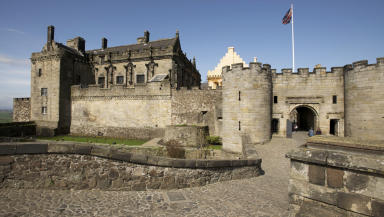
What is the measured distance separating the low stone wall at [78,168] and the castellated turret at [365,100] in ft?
50.7

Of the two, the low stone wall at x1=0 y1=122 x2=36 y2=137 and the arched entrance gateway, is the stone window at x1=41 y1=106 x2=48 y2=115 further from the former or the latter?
the arched entrance gateway

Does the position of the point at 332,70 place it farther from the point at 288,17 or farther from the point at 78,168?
the point at 78,168

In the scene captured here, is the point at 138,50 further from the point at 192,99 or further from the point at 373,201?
the point at 373,201

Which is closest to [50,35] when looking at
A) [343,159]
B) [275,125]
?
[275,125]

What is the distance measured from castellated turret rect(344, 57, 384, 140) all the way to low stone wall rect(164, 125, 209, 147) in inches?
489

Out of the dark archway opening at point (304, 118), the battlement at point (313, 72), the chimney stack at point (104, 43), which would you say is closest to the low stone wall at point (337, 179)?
the battlement at point (313, 72)

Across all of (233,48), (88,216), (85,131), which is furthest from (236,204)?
(233,48)

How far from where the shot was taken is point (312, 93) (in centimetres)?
1642

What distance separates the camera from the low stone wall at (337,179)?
8.23 ft

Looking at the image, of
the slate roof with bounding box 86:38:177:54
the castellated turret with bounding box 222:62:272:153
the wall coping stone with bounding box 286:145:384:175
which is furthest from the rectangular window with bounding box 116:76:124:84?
the wall coping stone with bounding box 286:145:384:175

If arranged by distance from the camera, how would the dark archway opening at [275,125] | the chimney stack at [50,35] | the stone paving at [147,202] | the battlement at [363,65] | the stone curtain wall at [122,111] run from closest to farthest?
the stone paving at [147,202], the battlement at [363,65], the dark archway opening at [275,125], the stone curtain wall at [122,111], the chimney stack at [50,35]

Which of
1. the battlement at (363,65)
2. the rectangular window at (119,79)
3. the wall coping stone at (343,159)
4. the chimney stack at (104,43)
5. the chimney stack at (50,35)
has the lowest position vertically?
the wall coping stone at (343,159)

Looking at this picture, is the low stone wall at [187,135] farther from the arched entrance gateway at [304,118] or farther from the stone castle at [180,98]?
the arched entrance gateway at [304,118]

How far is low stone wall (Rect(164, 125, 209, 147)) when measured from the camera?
17.9 metres
